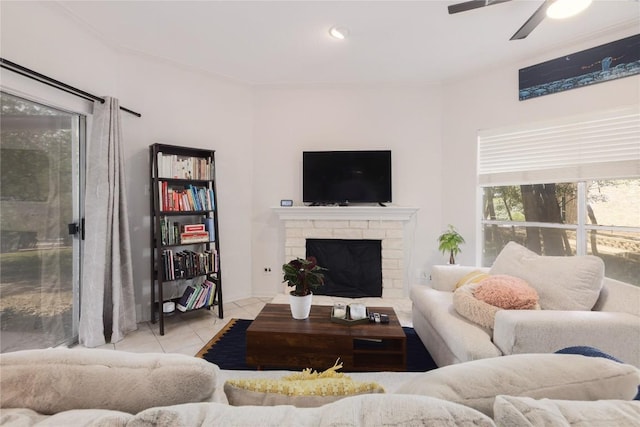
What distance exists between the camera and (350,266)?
3879 mm

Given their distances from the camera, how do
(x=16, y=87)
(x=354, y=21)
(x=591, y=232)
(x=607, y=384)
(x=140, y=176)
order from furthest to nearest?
(x=140, y=176), (x=591, y=232), (x=354, y=21), (x=16, y=87), (x=607, y=384)

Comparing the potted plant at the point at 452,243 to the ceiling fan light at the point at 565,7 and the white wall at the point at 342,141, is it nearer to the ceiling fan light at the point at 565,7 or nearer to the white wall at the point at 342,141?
the white wall at the point at 342,141

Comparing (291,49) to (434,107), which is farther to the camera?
(434,107)

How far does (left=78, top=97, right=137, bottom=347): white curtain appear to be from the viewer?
2502 mm

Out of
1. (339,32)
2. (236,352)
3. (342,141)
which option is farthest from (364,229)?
(339,32)

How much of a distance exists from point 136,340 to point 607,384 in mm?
3162

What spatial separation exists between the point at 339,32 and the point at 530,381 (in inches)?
116

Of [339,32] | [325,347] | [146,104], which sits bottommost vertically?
[325,347]

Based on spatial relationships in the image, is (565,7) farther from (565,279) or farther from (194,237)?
(194,237)

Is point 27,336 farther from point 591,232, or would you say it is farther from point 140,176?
point 591,232

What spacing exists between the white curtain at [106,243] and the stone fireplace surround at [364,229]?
5.87ft

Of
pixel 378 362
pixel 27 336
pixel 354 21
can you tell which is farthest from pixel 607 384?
pixel 27 336

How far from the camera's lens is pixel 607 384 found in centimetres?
64

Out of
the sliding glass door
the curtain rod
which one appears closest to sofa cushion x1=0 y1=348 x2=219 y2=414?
the sliding glass door
